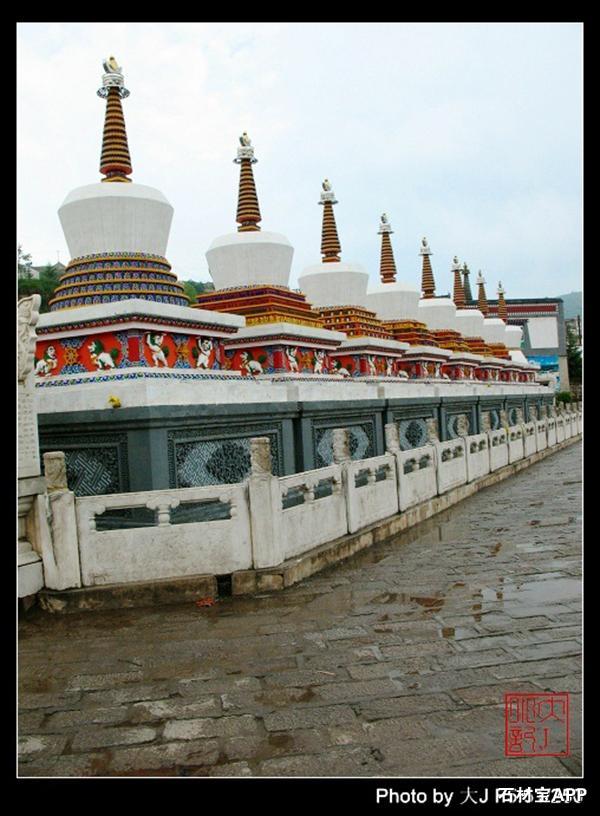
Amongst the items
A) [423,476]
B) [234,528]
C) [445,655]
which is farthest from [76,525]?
[423,476]

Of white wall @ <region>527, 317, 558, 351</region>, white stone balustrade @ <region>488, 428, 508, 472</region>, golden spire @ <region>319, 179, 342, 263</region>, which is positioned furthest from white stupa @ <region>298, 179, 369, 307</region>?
white wall @ <region>527, 317, 558, 351</region>

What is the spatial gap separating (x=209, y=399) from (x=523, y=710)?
6114 mm

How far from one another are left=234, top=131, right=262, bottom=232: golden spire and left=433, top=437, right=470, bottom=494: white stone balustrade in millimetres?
5777

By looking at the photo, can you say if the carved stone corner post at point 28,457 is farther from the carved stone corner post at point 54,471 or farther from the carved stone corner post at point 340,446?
the carved stone corner post at point 340,446

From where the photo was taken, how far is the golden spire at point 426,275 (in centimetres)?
2947

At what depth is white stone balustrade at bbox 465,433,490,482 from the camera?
49.9 ft

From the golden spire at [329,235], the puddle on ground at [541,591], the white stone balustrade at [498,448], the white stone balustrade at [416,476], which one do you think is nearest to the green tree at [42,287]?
the golden spire at [329,235]

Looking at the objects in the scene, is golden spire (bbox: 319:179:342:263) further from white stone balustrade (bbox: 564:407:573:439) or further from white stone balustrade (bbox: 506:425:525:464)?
white stone balustrade (bbox: 564:407:573:439)

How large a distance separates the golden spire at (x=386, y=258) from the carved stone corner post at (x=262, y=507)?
1766 cm

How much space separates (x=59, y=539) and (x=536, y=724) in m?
4.45

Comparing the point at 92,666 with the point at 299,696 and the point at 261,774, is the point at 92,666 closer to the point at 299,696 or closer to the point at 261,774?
the point at 299,696

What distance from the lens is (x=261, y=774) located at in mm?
3633

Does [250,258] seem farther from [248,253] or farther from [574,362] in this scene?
[574,362]

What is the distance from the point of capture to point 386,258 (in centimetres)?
2439
